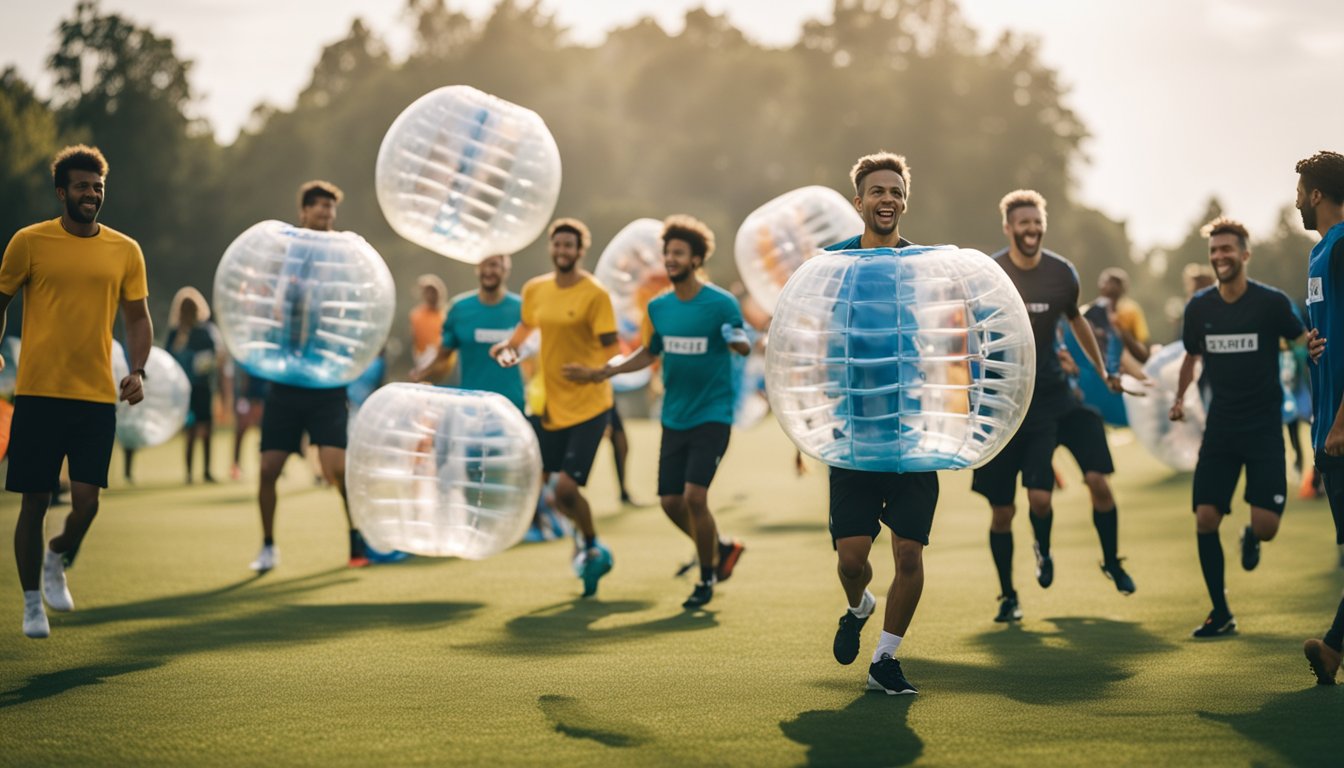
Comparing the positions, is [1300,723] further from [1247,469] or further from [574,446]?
[574,446]

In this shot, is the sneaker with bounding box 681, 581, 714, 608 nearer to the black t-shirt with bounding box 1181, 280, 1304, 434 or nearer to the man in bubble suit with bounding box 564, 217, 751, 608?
the man in bubble suit with bounding box 564, 217, 751, 608

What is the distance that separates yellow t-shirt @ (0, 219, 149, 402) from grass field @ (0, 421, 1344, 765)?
4.28 feet

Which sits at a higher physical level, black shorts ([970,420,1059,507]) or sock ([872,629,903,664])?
black shorts ([970,420,1059,507])

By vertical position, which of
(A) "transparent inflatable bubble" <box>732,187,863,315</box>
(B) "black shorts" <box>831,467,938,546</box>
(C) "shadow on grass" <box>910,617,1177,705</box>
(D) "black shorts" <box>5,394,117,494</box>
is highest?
(A) "transparent inflatable bubble" <box>732,187,863,315</box>

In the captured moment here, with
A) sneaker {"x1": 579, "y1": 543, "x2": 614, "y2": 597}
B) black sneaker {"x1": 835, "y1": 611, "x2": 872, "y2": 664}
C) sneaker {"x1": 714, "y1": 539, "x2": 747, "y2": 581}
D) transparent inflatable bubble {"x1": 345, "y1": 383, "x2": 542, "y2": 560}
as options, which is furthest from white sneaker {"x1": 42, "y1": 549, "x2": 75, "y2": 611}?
black sneaker {"x1": 835, "y1": 611, "x2": 872, "y2": 664}

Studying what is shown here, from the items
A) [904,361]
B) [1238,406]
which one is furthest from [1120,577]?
[904,361]

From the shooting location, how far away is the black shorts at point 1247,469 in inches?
308

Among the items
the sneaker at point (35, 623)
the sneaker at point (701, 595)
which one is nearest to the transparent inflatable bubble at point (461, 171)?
the sneaker at point (701, 595)

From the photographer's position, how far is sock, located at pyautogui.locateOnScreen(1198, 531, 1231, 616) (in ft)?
25.5

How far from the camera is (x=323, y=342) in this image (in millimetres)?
9016

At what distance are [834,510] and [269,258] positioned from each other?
416 centimetres

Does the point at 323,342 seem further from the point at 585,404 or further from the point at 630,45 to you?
the point at 630,45

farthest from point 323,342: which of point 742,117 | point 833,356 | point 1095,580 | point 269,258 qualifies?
point 742,117

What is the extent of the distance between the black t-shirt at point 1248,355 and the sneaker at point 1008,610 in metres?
1.41
